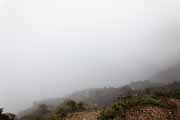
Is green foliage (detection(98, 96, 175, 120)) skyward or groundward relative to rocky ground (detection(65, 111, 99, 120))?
skyward

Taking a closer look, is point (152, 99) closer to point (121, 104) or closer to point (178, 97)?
point (121, 104)

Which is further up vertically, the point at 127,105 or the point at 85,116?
the point at 127,105

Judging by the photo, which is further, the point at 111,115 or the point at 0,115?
A: the point at 0,115

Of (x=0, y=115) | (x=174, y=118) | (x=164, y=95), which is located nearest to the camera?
(x=174, y=118)

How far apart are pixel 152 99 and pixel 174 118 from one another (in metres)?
1.88

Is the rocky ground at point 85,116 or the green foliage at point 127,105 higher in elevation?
the green foliage at point 127,105

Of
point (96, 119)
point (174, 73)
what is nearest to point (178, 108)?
point (96, 119)

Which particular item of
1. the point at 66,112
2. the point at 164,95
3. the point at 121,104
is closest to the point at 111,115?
the point at 121,104

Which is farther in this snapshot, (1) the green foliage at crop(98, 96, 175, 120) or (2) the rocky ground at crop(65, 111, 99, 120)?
(2) the rocky ground at crop(65, 111, 99, 120)

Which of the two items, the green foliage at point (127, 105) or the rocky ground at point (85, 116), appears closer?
the green foliage at point (127, 105)

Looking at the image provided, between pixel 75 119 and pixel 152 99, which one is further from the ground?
pixel 152 99

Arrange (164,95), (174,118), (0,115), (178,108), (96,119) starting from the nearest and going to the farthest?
(174,118), (178,108), (96,119), (164,95), (0,115)

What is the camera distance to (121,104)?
642 inches

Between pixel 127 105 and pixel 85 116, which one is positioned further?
pixel 85 116
